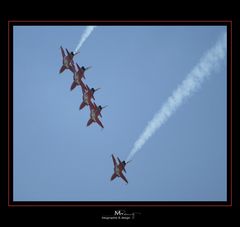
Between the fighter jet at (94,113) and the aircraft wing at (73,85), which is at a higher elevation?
the aircraft wing at (73,85)

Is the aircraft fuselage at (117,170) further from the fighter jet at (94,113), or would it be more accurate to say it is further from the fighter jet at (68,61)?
the fighter jet at (68,61)

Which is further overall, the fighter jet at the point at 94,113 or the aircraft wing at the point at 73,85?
the aircraft wing at the point at 73,85

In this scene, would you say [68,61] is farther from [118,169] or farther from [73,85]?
[118,169]

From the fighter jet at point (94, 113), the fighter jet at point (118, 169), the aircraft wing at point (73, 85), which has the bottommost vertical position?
the fighter jet at point (118, 169)

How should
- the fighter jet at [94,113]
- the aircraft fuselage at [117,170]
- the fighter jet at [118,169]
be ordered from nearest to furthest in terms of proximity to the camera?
the fighter jet at [118,169], the aircraft fuselage at [117,170], the fighter jet at [94,113]

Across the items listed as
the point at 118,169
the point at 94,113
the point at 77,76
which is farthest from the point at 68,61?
the point at 118,169

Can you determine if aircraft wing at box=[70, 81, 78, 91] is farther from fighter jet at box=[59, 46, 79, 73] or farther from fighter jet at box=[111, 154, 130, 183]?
fighter jet at box=[111, 154, 130, 183]

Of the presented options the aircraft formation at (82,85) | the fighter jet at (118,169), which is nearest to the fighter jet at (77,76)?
the aircraft formation at (82,85)

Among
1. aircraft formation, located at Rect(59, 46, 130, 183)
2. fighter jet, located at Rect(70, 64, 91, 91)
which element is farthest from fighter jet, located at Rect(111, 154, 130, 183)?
fighter jet, located at Rect(70, 64, 91, 91)
